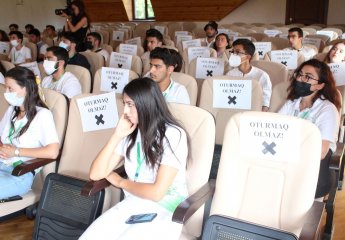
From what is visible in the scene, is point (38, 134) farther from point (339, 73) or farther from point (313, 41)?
point (313, 41)

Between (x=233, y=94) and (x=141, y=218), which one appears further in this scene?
(x=233, y=94)

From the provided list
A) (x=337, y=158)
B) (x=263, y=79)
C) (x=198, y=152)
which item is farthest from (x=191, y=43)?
(x=198, y=152)

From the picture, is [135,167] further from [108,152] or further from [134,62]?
[134,62]

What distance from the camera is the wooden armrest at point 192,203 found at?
179 cm

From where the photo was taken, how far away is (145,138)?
2082mm

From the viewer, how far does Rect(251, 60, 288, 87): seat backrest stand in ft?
13.0

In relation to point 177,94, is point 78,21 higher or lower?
higher

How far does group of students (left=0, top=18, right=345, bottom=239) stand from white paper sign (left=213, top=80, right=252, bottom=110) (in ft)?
0.79

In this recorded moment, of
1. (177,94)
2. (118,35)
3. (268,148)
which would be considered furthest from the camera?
(118,35)

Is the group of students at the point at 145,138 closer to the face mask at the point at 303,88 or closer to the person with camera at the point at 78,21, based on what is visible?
the face mask at the point at 303,88

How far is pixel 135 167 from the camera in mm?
2162

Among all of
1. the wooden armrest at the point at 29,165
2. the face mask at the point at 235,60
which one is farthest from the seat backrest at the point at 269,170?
the face mask at the point at 235,60

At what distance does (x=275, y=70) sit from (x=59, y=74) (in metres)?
1.85

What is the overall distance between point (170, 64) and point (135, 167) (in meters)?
1.34
